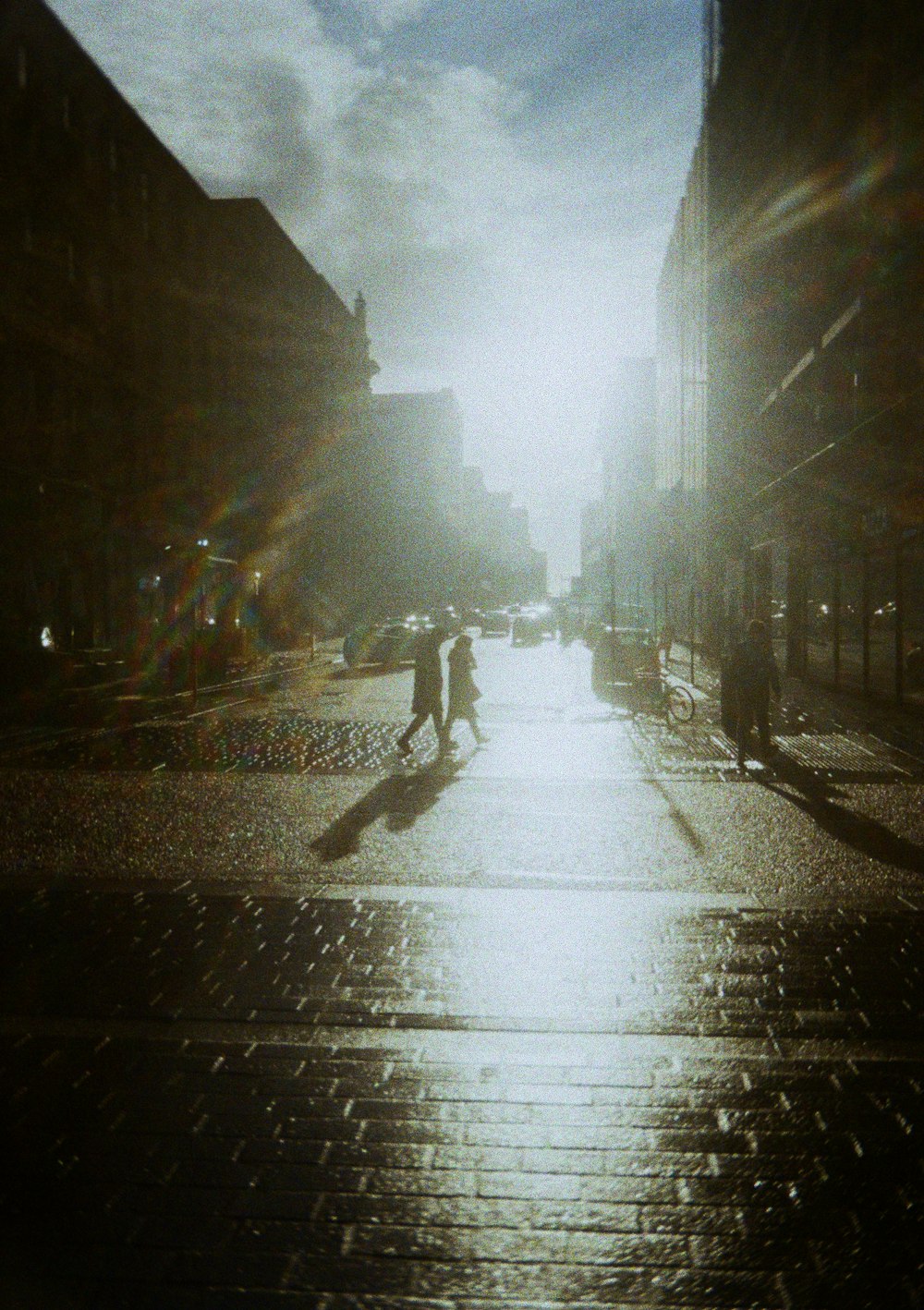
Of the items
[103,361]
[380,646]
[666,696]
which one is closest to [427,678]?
[666,696]

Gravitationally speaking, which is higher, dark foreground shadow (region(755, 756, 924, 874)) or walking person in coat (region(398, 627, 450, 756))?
walking person in coat (region(398, 627, 450, 756))

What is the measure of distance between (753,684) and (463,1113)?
1201 cm

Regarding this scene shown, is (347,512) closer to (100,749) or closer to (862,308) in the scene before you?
(862,308)

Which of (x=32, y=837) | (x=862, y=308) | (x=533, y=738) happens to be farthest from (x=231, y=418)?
(x=32, y=837)

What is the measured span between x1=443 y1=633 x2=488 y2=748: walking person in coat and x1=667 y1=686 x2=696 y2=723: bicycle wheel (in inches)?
183

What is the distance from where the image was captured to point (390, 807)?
40.9 ft

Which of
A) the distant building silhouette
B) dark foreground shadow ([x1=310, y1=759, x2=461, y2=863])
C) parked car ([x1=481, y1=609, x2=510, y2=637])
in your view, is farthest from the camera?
parked car ([x1=481, y1=609, x2=510, y2=637])

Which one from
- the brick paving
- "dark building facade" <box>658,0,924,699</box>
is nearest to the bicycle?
"dark building facade" <box>658,0,924,699</box>

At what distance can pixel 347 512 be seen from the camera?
322 ft

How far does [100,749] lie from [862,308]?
16969 millimetres

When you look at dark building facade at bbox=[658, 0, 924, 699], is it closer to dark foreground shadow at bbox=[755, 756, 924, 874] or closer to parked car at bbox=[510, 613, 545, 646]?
dark foreground shadow at bbox=[755, 756, 924, 874]

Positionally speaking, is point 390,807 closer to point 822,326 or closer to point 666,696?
point 666,696

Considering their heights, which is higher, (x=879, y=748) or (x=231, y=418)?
(x=231, y=418)

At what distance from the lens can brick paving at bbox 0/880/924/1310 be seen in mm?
3604
